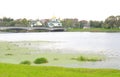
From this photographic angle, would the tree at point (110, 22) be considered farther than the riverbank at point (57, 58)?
Yes

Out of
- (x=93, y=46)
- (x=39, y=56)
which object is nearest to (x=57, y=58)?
(x=39, y=56)

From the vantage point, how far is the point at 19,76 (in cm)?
1527

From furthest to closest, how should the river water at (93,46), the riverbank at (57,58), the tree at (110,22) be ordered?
the tree at (110,22) < the river water at (93,46) < the riverbank at (57,58)

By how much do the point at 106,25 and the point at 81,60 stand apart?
488 feet

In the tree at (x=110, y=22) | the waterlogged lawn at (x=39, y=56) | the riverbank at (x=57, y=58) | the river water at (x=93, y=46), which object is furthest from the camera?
the tree at (x=110, y=22)

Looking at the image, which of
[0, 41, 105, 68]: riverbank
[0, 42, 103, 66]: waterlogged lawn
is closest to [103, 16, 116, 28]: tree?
[0, 42, 103, 66]: waterlogged lawn

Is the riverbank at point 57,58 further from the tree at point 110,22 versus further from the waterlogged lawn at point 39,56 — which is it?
the tree at point 110,22

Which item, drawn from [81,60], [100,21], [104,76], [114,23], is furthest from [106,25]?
[104,76]

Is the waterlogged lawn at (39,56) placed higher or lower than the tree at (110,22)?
higher

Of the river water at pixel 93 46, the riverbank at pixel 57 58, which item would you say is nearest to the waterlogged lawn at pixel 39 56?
the riverbank at pixel 57 58

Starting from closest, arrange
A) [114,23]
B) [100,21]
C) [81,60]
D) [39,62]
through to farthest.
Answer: [39,62] → [81,60] → [114,23] → [100,21]

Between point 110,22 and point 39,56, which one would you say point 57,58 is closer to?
point 39,56

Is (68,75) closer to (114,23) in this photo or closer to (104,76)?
(104,76)

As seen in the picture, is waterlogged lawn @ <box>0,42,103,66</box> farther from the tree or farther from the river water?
the tree
